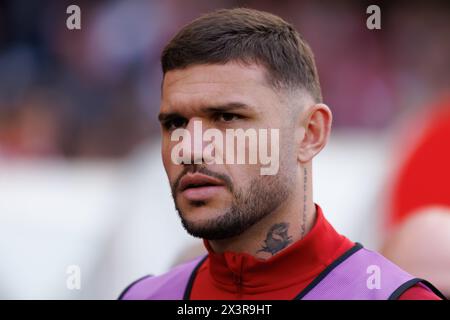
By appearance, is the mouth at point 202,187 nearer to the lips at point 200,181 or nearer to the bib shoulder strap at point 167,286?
the lips at point 200,181

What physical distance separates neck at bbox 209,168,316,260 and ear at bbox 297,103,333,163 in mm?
133

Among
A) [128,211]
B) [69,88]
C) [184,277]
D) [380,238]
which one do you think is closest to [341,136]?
[380,238]

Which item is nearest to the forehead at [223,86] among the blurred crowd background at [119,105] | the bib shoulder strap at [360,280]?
the bib shoulder strap at [360,280]

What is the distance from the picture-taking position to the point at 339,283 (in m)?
2.45

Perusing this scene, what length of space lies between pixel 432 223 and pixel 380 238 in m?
1.15

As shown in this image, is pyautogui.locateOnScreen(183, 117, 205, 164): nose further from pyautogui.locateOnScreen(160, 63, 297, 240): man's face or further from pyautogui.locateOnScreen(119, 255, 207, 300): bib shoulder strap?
pyautogui.locateOnScreen(119, 255, 207, 300): bib shoulder strap

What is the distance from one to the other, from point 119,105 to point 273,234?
132 inches

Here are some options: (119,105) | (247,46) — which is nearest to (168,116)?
(247,46)

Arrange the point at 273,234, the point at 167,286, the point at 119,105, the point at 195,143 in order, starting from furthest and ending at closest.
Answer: the point at 119,105 < the point at 167,286 < the point at 273,234 < the point at 195,143

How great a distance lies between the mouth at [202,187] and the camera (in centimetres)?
242

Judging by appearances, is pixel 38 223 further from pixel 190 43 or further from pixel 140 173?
pixel 190 43

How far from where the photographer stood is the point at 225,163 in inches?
96.0

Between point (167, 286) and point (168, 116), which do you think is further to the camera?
point (167, 286)

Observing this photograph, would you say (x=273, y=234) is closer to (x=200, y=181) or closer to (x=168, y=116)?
(x=200, y=181)
